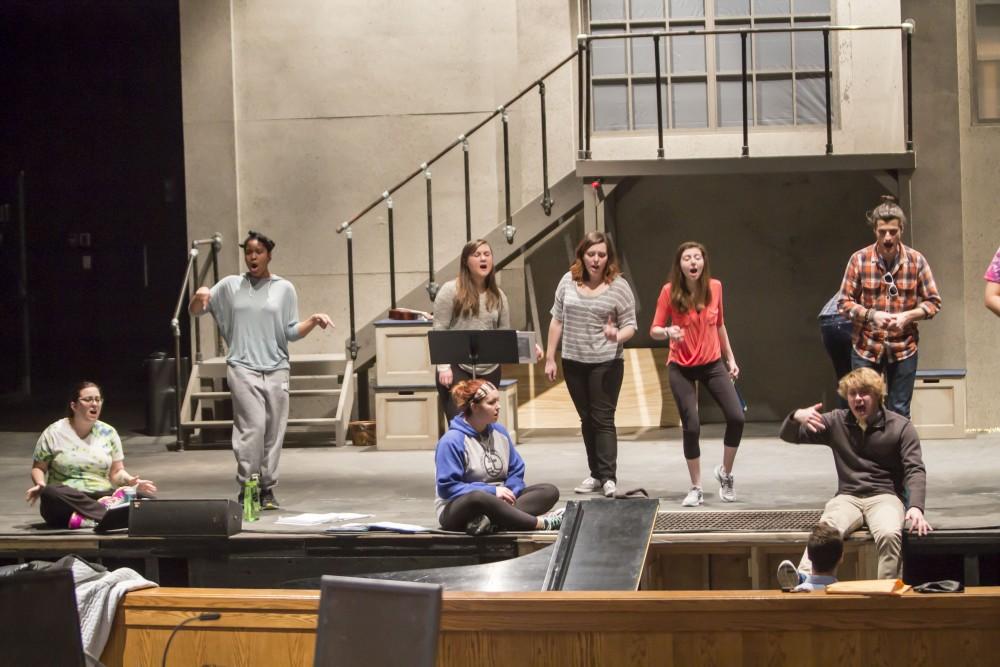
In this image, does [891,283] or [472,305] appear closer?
[891,283]

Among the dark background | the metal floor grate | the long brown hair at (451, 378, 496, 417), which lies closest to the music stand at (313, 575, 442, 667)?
the long brown hair at (451, 378, 496, 417)

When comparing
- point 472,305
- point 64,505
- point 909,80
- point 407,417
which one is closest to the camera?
point 64,505

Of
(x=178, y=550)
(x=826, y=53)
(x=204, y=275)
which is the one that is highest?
(x=826, y=53)

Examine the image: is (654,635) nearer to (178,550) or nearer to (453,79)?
(178,550)

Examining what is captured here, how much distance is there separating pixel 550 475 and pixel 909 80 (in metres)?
4.13

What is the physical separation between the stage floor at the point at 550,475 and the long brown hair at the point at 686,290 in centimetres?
107

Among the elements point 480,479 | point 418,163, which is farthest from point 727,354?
point 418,163

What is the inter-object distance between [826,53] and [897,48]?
983mm

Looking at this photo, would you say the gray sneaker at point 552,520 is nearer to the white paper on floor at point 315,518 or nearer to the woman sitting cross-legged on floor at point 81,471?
the white paper on floor at point 315,518

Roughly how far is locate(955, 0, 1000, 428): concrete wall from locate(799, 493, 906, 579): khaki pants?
192 inches

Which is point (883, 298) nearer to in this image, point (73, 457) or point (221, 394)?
point (73, 457)

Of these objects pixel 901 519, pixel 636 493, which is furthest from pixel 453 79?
pixel 901 519

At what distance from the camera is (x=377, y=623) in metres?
3.30

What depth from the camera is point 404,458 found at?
976 cm
